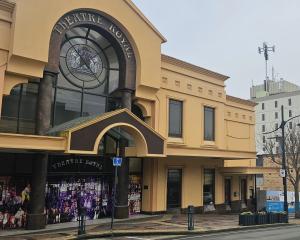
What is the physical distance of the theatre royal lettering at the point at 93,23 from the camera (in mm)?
20109

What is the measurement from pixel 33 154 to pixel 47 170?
1.15 m

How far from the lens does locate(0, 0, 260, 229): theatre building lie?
18359 mm

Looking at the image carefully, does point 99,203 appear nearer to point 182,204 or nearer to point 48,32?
point 182,204

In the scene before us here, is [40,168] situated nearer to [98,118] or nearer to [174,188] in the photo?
[98,118]

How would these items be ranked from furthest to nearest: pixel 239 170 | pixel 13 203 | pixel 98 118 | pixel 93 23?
pixel 239 170, pixel 93 23, pixel 98 118, pixel 13 203

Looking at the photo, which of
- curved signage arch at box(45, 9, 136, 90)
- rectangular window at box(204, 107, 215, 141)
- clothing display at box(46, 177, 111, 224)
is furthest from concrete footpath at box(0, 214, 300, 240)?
curved signage arch at box(45, 9, 136, 90)

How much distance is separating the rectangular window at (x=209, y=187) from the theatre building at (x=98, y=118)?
0.07 m

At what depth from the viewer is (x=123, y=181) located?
2205 cm

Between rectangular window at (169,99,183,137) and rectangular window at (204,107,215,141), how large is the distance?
2695mm

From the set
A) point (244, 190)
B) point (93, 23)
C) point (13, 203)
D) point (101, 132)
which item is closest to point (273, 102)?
point (244, 190)

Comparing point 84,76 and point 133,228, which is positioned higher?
point 84,76

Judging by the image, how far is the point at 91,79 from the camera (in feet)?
72.4

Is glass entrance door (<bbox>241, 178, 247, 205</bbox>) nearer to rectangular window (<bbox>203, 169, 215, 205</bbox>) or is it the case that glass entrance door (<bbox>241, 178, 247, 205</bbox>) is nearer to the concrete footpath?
rectangular window (<bbox>203, 169, 215, 205</bbox>)

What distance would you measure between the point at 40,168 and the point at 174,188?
33.2 ft
